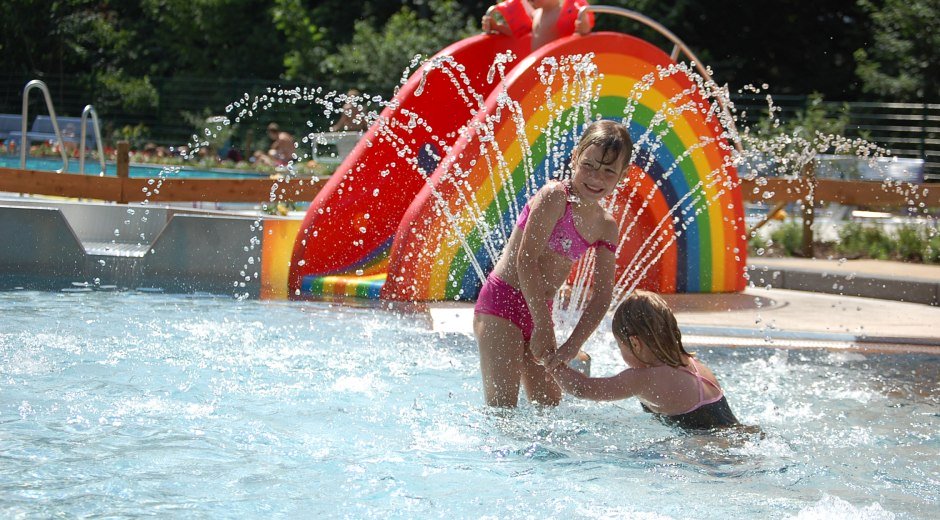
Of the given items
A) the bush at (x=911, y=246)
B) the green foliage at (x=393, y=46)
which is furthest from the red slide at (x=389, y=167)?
the green foliage at (x=393, y=46)

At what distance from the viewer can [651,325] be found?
4.27 m

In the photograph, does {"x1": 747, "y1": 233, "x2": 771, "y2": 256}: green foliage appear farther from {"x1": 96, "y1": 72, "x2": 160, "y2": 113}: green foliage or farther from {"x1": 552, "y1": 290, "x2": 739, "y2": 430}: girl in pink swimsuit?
{"x1": 96, "y1": 72, "x2": 160, "y2": 113}: green foliage

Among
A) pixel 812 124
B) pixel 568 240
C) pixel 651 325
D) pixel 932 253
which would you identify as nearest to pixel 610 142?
pixel 568 240

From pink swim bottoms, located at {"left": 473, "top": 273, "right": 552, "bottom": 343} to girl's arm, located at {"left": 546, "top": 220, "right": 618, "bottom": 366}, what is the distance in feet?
0.78

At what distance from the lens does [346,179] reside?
838 cm

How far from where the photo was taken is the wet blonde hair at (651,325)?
167 inches

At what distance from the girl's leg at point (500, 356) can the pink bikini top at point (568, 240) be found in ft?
1.15

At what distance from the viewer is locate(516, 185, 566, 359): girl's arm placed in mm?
4137

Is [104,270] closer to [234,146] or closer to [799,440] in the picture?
[799,440]

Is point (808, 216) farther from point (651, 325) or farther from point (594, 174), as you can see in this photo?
point (594, 174)

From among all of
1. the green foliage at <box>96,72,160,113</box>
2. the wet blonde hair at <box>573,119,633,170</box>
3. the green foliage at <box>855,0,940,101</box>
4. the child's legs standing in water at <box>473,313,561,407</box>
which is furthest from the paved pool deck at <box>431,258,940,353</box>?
the green foliage at <box>96,72,160,113</box>

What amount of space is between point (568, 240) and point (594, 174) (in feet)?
0.94

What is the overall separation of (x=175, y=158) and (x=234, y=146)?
2.68 meters

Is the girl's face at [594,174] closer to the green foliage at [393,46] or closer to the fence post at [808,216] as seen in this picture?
the fence post at [808,216]
